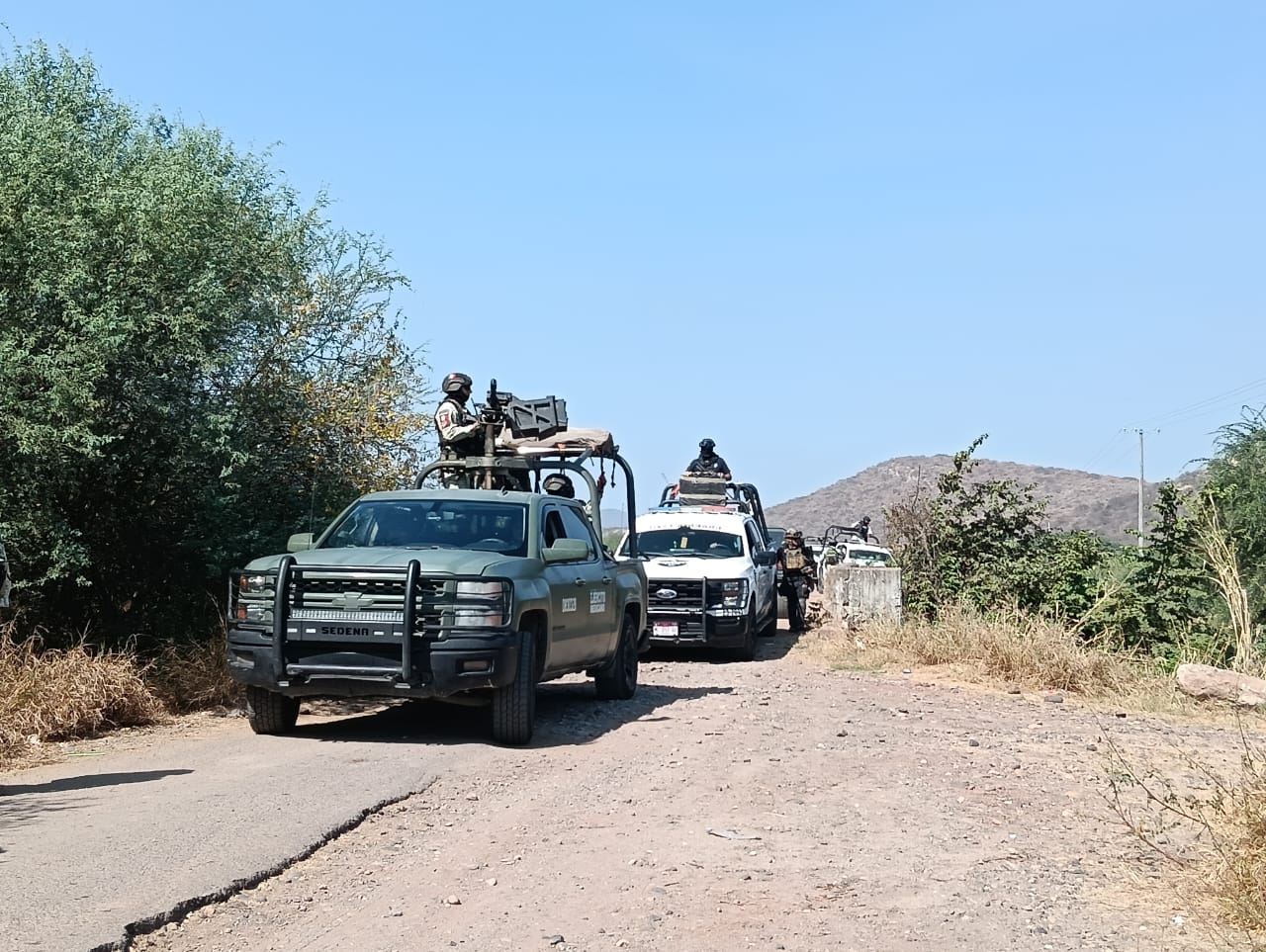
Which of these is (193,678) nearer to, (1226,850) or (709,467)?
(1226,850)

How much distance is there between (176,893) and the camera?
6.07 meters

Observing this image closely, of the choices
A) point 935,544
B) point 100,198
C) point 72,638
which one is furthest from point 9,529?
point 935,544

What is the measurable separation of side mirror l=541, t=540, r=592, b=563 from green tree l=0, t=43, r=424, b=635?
12.8 feet

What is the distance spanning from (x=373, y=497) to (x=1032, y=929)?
7220mm

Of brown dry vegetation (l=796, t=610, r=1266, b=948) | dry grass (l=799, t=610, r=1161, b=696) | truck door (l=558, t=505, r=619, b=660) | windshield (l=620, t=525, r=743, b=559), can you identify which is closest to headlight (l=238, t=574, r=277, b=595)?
truck door (l=558, t=505, r=619, b=660)

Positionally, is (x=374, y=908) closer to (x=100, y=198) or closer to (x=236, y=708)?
(x=236, y=708)

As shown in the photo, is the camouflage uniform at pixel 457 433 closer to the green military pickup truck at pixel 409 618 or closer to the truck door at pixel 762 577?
the green military pickup truck at pixel 409 618

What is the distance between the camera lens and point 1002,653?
51.7 feet

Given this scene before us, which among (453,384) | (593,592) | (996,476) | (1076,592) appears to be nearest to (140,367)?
(453,384)

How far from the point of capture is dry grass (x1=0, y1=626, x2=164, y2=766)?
10461 millimetres

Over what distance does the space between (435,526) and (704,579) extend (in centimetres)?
681

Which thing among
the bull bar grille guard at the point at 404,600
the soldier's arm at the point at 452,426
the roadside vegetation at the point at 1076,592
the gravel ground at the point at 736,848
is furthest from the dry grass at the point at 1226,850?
the soldier's arm at the point at 452,426

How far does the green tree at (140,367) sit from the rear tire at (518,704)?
4.18m

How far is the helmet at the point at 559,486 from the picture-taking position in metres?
13.8
